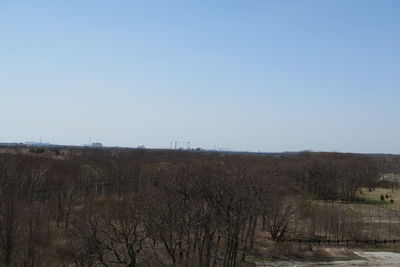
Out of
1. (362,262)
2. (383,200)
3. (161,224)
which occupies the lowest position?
(362,262)

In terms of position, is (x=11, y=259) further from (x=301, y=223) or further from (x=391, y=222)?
(x=391, y=222)

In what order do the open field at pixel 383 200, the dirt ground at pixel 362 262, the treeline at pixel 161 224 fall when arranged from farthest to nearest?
the open field at pixel 383 200 → the dirt ground at pixel 362 262 → the treeline at pixel 161 224

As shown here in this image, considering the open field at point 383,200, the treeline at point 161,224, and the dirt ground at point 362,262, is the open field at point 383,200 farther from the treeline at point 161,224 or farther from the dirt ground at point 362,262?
the dirt ground at point 362,262

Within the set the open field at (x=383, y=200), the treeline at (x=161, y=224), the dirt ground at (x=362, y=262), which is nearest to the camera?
the treeline at (x=161, y=224)

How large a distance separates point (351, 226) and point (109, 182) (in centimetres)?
4930

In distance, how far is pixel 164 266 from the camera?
2902 centimetres

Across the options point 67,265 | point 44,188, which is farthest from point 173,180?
point 44,188

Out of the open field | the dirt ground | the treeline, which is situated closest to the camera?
the treeline

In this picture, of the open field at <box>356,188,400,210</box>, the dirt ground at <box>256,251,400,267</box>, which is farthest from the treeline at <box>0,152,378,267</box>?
the open field at <box>356,188,400,210</box>

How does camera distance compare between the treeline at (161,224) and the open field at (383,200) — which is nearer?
the treeline at (161,224)

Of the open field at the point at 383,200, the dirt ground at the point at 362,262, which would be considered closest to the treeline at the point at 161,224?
the dirt ground at the point at 362,262

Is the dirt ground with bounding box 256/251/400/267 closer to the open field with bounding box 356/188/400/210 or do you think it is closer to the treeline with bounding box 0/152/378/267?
the treeline with bounding box 0/152/378/267

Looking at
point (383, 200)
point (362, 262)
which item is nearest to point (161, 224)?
point (362, 262)

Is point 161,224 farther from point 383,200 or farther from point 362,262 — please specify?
point 383,200
